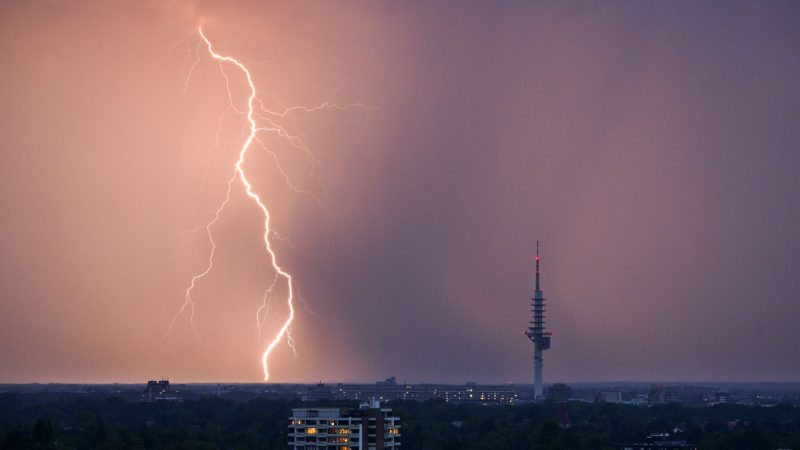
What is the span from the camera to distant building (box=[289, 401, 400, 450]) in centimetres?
6344

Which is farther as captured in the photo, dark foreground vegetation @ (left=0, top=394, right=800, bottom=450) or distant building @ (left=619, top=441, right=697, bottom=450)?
distant building @ (left=619, top=441, right=697, bottom=450)

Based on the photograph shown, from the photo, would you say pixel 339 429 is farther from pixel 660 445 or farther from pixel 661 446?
pixel 660 445

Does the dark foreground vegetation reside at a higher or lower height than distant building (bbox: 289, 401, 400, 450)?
lower

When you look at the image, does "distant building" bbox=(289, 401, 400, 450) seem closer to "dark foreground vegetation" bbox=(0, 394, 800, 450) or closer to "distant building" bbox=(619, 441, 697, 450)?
"dark foreground vegetation" bbox=(0, 394, 800, 450)

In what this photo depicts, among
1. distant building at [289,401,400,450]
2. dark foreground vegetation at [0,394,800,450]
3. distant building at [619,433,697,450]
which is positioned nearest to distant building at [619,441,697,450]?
distant building at [619,433,697,450]

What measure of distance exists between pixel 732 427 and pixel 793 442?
2923 cm

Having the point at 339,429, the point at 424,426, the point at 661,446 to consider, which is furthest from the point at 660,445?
the point at 339,429

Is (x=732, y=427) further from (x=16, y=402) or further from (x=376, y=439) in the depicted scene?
(x=16, y=402)

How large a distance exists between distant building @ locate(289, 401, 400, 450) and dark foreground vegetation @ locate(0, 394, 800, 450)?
A: 21986 millimetres

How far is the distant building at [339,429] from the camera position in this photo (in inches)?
2498

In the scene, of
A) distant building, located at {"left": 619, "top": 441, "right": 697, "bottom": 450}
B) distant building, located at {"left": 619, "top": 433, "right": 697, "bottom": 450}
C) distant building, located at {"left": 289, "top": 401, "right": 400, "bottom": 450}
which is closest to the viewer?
distant building, located at {"left": 289, "top": 401, "right": 400, "bottom": 450}

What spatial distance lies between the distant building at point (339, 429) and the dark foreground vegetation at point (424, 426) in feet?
72.1

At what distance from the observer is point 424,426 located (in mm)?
117812

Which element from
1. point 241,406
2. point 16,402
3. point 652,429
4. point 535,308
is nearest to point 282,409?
point 241,406
